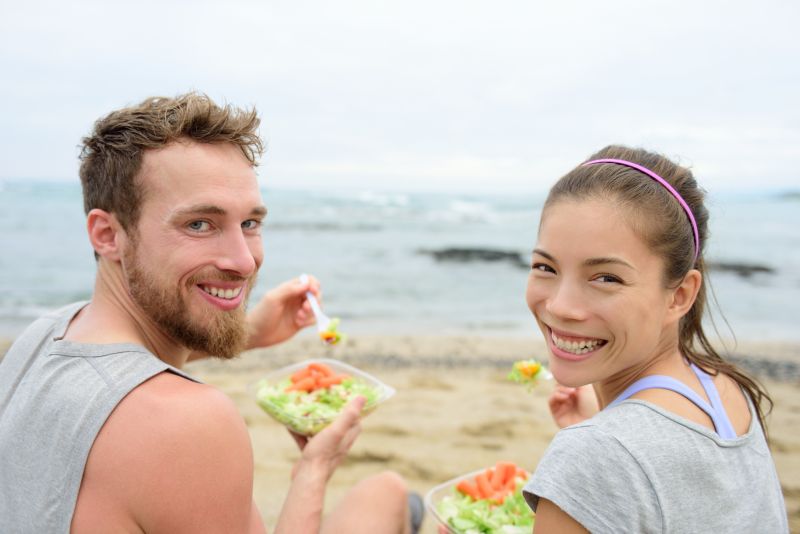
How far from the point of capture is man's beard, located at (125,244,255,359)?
2.37 meters

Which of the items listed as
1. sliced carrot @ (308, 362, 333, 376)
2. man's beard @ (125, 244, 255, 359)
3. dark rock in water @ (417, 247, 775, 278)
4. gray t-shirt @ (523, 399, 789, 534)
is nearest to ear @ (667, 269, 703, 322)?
gray t-shirt @ (523, 399, 789, 534)

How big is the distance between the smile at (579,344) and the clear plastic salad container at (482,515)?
2.88 ft

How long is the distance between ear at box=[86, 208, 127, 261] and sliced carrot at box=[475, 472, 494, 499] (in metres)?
1.89

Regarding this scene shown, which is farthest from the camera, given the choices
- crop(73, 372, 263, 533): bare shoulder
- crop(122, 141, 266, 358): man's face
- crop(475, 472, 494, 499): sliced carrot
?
crop(475, 472, 494, 499): sliced carrot

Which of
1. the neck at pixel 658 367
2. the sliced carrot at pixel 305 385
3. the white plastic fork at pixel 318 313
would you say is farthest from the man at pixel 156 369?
the neck at pixel 658 367

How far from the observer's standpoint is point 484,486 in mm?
2975

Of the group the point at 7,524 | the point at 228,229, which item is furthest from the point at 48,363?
the point at 228,229

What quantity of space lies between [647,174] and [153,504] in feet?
6.08

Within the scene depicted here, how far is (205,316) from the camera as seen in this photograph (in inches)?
97.0

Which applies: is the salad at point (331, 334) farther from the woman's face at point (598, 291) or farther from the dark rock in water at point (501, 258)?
the dark rock in water at point (501, 258)

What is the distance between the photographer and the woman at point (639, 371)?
68.8 inches

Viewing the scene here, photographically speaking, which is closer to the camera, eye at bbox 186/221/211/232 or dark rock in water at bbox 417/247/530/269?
eye at bbox 186/221/211/232

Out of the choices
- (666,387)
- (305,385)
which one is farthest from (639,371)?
(305,385)

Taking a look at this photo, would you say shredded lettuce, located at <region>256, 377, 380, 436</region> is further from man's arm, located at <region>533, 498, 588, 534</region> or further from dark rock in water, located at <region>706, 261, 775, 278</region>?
dark rock in water, located at <region>706, 261, 775, 278</region>
